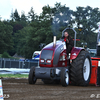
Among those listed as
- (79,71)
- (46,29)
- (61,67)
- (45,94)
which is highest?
(46,29)

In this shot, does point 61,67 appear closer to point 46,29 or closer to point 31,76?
point 31,76

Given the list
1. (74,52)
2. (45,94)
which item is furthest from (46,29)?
(45,94)

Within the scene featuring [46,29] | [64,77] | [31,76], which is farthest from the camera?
[46,29]

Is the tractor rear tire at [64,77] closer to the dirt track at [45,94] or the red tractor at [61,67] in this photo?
the red tractor at [61,67]

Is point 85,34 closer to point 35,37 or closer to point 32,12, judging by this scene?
point 35,37

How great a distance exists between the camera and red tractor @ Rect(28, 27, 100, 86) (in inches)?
371

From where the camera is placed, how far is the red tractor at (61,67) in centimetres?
941

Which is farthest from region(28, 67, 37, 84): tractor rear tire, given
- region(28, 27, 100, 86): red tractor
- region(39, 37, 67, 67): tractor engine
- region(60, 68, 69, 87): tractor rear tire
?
region(60, 68, 69, 87): tractor rear tire

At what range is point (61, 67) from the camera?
32.4 ft

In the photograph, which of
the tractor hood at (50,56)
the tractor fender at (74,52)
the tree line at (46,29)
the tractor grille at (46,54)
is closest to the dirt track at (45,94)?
the tractor hood at (50,56)

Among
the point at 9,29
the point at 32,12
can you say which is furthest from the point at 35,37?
the point at 32,12

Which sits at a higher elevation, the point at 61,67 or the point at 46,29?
the point at 46,29

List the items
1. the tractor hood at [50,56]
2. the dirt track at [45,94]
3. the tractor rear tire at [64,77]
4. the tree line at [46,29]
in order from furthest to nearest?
the tree line at [46,29]
the tractor hood at [50,56]
the tractor rear tire at [64,77]
the dirt track at [45,94]

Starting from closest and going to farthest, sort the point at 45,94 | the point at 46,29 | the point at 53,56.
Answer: the point at 45,94
the point at 53,56
the point at 46,29
